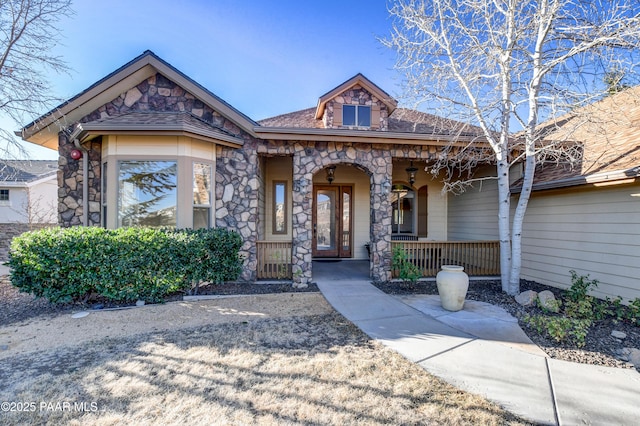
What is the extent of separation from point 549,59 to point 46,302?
1060 centimetres

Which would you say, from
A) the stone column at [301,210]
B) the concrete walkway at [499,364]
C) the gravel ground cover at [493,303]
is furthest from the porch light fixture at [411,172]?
the concrete walkway at [499,364]

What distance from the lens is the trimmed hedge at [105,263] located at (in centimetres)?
502

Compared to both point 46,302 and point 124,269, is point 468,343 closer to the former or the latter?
point 124,269

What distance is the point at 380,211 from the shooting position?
7.32 meters

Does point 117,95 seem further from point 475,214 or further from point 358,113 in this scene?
point 475,214

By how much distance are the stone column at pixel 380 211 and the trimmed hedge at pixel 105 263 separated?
3.87 m

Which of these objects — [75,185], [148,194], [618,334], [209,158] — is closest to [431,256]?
[618,334]

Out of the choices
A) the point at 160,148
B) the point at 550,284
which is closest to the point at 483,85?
the point at 550,284

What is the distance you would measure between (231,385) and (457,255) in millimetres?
6681

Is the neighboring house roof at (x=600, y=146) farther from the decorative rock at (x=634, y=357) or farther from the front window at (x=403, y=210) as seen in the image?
the front window at (x=403, y=210)

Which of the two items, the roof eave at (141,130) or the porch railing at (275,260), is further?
the porch railing at (275,260)

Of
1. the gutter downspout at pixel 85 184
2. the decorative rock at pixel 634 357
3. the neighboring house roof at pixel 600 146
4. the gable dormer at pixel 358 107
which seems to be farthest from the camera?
the gable dormer at pixel 358 107

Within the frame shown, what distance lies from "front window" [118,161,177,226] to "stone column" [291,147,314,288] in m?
2.58

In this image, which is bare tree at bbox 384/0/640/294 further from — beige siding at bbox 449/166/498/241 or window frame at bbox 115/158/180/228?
window frame at bbox 115/158/180/228
